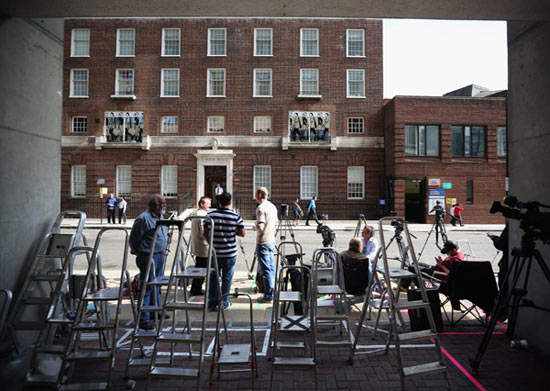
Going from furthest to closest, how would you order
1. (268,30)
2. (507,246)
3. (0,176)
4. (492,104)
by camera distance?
1. (268,30)
2. (492,104)
3. (507,246)
4. (0,176)

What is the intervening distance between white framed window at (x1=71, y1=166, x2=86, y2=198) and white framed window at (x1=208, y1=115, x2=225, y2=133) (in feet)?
32.4

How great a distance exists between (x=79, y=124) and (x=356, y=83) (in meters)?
20.9

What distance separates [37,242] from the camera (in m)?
5.06

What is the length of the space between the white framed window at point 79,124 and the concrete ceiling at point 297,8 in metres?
25.0

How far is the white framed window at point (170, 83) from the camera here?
2678 cm

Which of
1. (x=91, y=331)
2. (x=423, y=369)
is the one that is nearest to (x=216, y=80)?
(x=91, y=331)

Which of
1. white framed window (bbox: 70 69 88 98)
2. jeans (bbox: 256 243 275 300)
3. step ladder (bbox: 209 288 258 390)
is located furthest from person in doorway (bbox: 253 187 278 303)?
white framed window (bbox: 70 69 88 98)

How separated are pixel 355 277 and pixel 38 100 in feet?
17.6

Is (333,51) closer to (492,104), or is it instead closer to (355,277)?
(492,104)

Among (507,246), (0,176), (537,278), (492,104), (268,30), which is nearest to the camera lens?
(0,176)

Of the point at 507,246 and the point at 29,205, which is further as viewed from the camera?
the point at 507,246

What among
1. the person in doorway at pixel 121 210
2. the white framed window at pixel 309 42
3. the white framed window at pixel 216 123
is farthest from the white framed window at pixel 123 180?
the white framed window at pixel 309 42

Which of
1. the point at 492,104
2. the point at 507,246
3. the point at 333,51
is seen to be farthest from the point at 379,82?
the point at 507,246

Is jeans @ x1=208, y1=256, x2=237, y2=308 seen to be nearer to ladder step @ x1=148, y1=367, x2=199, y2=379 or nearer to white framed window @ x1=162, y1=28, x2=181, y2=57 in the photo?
ladder step @ x1=148, y1=367, x2=199, y2=379
